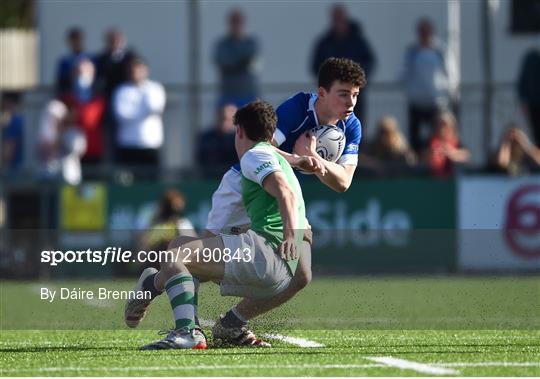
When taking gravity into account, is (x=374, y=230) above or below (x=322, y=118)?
below

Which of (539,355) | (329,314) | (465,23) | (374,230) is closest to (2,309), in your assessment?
(329,314)

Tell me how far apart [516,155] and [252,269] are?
36.6 feet

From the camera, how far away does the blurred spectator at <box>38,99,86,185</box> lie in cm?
2014

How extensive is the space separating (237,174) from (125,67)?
10023 millimetres

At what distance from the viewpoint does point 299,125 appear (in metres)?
9.93

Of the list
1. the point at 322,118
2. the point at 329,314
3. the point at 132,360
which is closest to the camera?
the point at 132,360

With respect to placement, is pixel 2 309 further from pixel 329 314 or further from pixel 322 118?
pixel 322 118

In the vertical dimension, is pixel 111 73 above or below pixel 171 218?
above

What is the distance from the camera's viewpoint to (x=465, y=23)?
2073cm

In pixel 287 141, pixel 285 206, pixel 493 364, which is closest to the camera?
pixel 493 364

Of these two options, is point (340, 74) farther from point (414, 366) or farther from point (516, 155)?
point (516, 155)

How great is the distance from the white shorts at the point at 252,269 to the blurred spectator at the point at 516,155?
10785mm

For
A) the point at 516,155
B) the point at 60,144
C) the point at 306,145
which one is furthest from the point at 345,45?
the point at 306,145

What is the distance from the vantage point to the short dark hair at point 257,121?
922 centimetres
